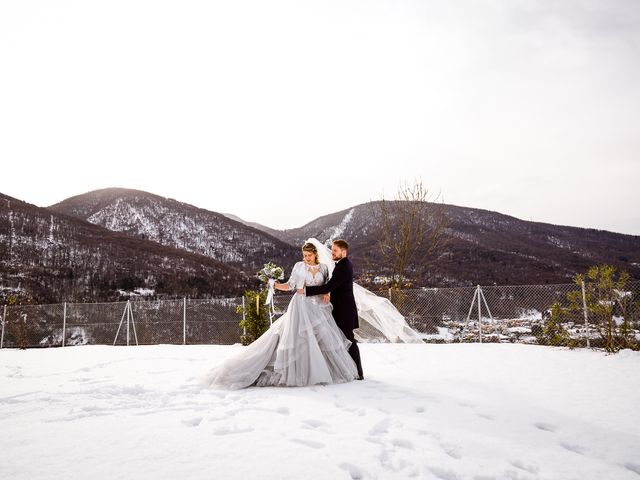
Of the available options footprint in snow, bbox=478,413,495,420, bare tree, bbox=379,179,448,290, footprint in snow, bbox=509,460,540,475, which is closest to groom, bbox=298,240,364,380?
footprint in snow, bbox=478,413,495,420

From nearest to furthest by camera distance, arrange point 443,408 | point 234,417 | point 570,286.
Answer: point 234,417 < point 443,408 < point 570,286

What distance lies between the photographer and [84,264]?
53.8m

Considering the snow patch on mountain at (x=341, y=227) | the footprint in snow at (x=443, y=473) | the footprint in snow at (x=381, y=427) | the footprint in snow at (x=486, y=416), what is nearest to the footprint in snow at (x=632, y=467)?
the footprint in snow at (x=486, y=416)

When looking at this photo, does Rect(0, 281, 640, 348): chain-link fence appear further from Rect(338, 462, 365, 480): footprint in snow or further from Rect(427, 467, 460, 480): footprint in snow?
Rect(338, 462, 365, 480): footprint in snow

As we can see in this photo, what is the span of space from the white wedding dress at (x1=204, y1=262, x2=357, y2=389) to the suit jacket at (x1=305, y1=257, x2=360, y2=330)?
0.34 ft

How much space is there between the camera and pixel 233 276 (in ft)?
210

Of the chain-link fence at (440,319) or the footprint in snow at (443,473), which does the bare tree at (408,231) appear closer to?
the chain-link fence at (440,319)

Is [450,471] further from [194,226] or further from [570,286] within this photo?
[194,226]

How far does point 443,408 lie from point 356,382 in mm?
1399

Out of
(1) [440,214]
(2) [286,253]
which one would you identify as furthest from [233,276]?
(1) [440,214]

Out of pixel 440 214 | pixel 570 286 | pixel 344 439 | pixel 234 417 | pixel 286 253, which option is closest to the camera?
pixel 344 439

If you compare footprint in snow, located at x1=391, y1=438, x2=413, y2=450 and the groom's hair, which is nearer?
footprint in snow, located at x1=391, y1=438, x2=413, y2=450

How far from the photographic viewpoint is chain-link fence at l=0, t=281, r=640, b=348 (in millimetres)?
8078

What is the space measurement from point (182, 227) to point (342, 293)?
9546 centimetres
